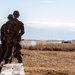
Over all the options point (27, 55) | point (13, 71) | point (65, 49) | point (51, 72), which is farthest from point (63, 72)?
point (65, 49)

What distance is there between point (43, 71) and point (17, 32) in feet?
6.41

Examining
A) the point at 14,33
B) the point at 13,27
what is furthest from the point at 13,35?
the point at 13,27

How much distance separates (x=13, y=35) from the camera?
13.3m

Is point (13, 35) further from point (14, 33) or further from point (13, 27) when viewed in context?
point (13, 27)

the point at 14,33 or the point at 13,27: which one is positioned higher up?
the point at 13,27

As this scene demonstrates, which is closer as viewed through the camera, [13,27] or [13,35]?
[13,27]

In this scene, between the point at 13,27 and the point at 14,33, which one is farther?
the point at 14,33

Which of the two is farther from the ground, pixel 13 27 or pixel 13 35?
pixel 13 27

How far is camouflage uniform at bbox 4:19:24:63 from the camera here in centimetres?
1312

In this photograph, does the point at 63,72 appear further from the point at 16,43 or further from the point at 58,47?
the point at 58,47

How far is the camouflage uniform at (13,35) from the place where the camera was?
13125mm

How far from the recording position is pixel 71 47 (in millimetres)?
30109

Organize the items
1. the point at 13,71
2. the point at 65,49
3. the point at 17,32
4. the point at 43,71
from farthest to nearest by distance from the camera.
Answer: the point at 65,49 → the point at 43,71 → the point at 17,32 → the point at 13,71

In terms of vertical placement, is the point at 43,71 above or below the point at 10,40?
below
